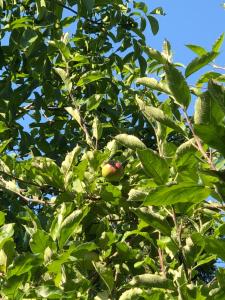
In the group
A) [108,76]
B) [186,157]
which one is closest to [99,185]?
[186,157]

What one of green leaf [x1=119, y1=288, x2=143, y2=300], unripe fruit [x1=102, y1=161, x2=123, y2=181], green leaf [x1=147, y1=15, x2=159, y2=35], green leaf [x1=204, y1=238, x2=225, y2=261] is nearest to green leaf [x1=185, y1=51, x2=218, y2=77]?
green leaf [x1=204, y1=238, x2=225, y2=261]

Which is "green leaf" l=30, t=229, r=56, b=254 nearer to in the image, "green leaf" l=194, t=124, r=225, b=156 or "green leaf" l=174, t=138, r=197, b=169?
"green leaf" l=174, t=138, r=197, b=169

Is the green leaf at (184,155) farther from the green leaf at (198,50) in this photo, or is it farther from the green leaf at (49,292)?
the green leaf at (49,292)

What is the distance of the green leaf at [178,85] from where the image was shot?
135 centimetres

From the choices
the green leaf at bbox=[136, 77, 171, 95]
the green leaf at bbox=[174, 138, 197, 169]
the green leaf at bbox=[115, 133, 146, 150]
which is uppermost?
the green leaf at bbox=[136, 77, 171, 95]

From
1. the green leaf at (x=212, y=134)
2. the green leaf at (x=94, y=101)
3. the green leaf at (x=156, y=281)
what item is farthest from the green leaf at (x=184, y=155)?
the green leaf at (x=94, y=101)

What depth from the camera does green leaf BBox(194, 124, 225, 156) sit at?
1127 millimetres

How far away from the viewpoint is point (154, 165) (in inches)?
57.6

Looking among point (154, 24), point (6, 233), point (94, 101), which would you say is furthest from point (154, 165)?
point (154, 24)

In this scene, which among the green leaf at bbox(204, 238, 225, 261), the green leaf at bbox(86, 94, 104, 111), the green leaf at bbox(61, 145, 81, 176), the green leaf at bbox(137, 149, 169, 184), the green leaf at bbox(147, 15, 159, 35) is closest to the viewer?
the green leaf at bbox(204, 238, 225, 261)

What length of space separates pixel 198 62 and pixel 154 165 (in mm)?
285

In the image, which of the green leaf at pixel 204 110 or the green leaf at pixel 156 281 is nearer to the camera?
the green leaf at pixel 204 110

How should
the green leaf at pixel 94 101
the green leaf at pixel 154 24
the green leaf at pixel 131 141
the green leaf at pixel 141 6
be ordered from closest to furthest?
the green leaf at pixel 131 141 < the green leaf at pixel 94 101 < the green leaf at pixel 154 24 < the green leaf at pixel 141 6

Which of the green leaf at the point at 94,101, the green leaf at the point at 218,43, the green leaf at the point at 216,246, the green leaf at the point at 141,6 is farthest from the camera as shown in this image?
the green leaf at the point at 141,6
